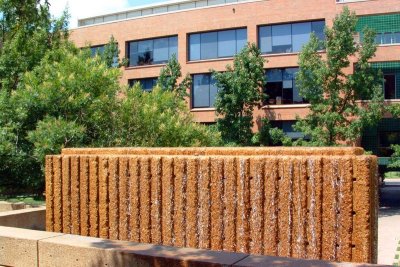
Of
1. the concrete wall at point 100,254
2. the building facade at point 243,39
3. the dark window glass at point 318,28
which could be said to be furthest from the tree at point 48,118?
the dark window glass at point 318,28

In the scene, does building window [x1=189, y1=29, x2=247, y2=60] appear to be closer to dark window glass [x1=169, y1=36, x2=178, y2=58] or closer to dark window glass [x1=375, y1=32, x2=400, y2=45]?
dark window glass [x1=169, y1=36, x2=178, y2=58]

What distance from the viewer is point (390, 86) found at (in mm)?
30703

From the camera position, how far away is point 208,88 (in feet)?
118

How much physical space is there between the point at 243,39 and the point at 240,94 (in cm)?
723

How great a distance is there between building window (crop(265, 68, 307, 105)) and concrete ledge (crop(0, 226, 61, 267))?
27.3 meters

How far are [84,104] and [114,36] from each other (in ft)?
91.2

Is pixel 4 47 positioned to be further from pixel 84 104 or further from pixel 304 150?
pixel 304 150

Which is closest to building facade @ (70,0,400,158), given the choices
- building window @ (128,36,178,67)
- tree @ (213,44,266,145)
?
building window @ (128,36,178,67)

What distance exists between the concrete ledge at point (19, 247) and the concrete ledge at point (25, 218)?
6.55 feet

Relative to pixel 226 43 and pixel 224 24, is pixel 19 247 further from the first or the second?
pixel 224 24

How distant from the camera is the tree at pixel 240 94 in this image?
29.2 metres

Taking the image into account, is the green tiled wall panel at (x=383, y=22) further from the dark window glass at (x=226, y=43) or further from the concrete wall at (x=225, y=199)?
the concrete wall at (x=225, y=199)

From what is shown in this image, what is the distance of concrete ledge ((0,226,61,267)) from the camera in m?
6.90

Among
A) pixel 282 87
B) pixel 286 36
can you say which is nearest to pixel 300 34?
pixel 286 36
